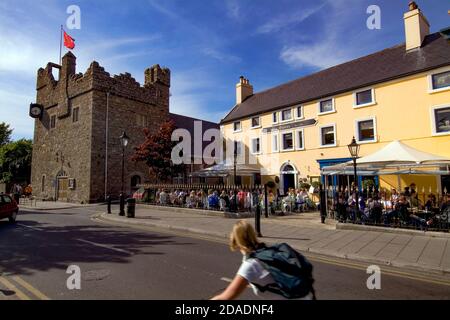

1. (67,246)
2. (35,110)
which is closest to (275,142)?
(67,246)

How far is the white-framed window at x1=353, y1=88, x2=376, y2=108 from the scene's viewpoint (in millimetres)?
18547

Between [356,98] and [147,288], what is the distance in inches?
763

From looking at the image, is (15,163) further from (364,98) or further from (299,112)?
(364,98)

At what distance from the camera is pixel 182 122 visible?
3750 cm

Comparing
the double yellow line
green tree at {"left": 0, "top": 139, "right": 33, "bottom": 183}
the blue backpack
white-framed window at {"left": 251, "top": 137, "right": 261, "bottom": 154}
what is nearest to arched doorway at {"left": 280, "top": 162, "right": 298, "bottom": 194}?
white-framed window at {"left": 251, "top": 137, "right": 261, "bottom": 154}

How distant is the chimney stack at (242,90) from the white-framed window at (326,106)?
10812 millimetres

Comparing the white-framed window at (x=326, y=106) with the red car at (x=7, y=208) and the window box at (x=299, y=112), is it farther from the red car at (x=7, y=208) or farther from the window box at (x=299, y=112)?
the red car at (x=7, y=208)

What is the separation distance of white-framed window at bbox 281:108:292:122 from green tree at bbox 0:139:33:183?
3910cm

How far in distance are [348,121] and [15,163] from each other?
45535mm

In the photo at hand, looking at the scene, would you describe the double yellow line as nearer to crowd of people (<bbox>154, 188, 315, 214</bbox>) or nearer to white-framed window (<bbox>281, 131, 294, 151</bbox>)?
crowd of people (<bbox>154, 188, 315, 214</bbox>)

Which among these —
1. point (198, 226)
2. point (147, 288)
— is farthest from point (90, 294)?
point (198, 226)

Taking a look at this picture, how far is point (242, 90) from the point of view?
30.3 meters

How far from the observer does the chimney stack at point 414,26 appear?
18156mm
